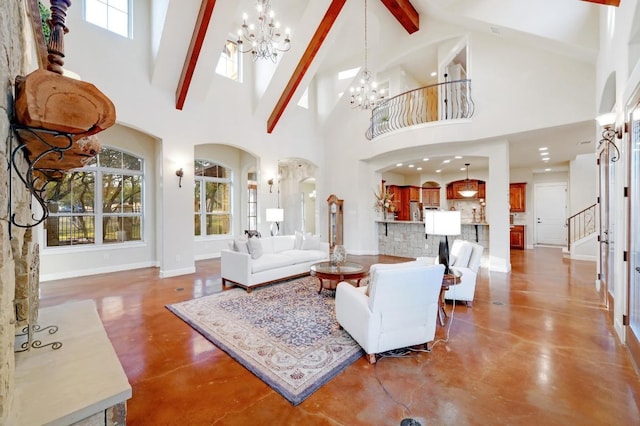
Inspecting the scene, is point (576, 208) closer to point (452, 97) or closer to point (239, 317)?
point (452, 97)

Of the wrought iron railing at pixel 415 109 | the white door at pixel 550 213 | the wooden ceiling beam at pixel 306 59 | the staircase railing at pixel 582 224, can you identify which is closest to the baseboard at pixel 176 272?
the wooden ceiling beam at pixel 306 59

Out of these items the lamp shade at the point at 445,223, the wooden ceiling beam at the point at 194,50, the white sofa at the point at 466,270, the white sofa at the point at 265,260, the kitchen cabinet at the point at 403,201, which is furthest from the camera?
the kitchen cabinet at the point at 403,201

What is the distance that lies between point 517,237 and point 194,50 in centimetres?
1088

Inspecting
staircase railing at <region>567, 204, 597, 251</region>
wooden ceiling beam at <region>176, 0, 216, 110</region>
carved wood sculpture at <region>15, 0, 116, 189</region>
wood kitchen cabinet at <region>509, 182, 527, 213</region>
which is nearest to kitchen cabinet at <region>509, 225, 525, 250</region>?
wood kitchen cabinet at <region>509, 182, 527, 213</region>

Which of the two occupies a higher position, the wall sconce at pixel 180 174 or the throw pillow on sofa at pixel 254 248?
the wall sconce at pixel 180 174

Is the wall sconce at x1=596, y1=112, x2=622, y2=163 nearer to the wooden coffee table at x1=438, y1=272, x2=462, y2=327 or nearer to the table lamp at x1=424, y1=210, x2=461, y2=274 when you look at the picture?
the table lamp at x1=424, y1=210, x2=461, y2=274

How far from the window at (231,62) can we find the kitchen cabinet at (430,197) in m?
7.92

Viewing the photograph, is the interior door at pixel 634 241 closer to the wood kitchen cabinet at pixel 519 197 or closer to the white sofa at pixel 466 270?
the white sofa at pixel 466 270

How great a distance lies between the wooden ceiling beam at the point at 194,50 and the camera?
4.91m

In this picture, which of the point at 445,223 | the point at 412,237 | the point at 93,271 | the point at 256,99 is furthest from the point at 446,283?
the point at 93,271

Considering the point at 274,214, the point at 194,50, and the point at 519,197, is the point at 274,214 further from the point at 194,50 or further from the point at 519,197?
the point at 519,197

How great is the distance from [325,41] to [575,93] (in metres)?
4.90

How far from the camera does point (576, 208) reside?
934 centimetres

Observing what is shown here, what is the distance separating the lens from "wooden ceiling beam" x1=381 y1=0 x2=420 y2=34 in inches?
247
